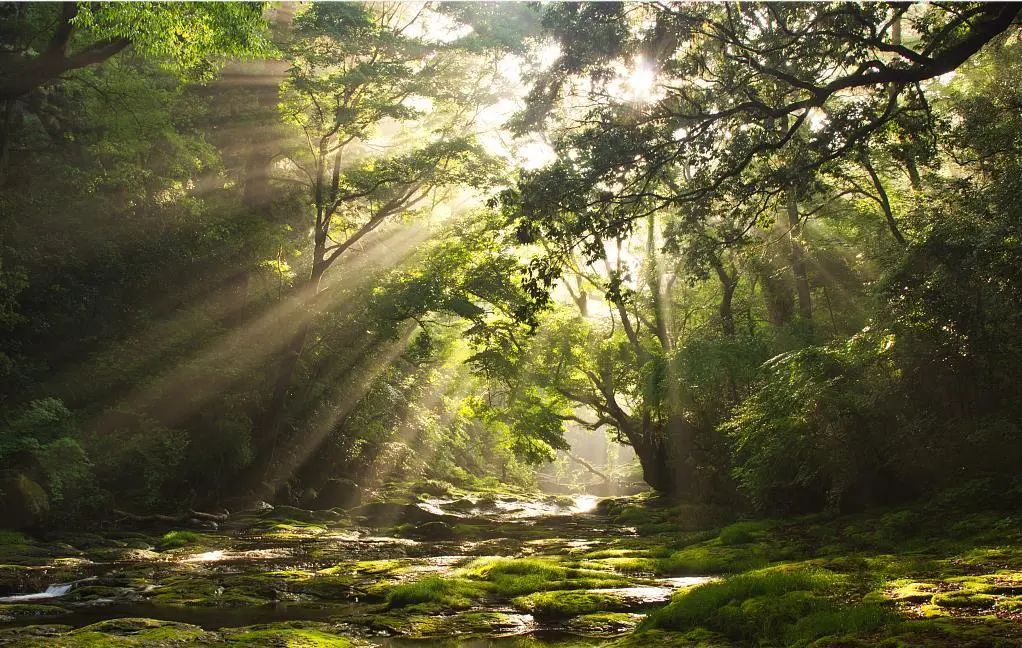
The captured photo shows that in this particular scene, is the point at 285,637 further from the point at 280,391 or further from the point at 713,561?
the point at 280,391

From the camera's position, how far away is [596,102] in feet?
37.6

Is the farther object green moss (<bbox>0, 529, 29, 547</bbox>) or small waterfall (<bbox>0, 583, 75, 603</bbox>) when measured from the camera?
green moss (<bbox>0, 529, 29, 547</bbox>)

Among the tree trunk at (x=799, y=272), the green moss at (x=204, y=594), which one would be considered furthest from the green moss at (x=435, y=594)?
the tree trunk at (x=799, y=272)

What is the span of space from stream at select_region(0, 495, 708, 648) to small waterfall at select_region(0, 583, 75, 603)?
22mm

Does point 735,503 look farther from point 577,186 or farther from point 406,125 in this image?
point 406,125

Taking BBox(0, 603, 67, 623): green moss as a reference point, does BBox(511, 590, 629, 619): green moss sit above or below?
below

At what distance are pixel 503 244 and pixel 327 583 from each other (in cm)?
1448

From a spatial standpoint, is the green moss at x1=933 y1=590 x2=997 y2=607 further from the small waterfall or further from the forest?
the small waterfall

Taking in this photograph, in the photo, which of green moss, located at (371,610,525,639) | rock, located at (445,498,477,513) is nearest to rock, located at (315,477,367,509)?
rock, located at (445,498,477,513)

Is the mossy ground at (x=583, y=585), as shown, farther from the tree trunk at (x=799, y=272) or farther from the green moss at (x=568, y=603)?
the tree trunk at (x=799, y=272)

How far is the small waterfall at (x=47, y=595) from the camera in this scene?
1060 cm

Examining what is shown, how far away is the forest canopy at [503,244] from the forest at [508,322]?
0.43ft

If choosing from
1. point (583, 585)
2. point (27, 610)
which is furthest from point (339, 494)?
point (583, 585)

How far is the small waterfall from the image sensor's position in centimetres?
1060
